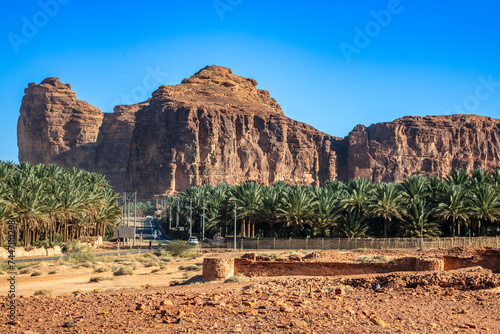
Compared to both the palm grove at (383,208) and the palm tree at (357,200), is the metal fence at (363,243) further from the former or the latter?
the palm tree at (357,200)

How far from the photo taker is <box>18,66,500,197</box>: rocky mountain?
150625mm

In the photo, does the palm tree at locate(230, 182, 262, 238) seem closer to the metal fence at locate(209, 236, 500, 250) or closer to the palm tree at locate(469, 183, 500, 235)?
the metal fence at locate(209, 236, 500, 250)

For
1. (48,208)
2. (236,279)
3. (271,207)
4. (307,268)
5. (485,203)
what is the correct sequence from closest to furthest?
1. (236,279)
2. (307,268)
3. (48,208)
4. (485,203)
5. (271,207)

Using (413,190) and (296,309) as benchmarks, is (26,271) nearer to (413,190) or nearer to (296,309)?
(296,309)

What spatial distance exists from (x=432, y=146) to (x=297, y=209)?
126 m

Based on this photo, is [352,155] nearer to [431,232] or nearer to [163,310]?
[431,232]

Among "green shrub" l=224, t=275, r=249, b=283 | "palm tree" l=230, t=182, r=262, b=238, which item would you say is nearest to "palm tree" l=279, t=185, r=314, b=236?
"palm tree" l=230, t=182, r=262, b=238

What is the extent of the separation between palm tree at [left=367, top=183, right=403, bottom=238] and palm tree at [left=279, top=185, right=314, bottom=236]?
5.23 m

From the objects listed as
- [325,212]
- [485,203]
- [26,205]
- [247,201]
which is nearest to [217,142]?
[247,201]

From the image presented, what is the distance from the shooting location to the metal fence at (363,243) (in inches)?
1843

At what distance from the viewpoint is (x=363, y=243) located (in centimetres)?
4778

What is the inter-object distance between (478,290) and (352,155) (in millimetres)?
159606

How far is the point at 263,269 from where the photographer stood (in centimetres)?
2541

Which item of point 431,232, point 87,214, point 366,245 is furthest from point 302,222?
point 87,214
